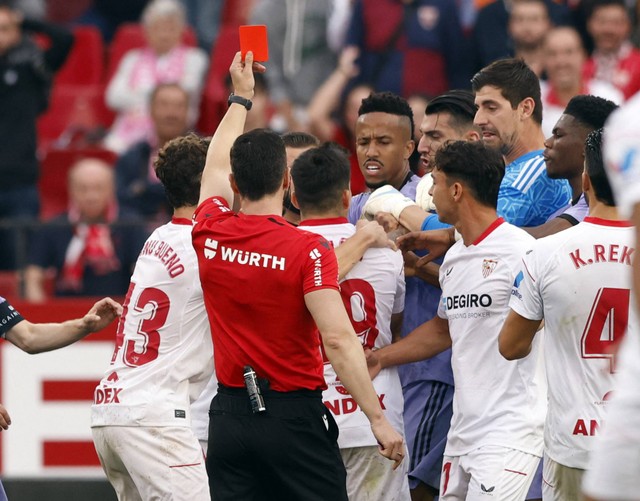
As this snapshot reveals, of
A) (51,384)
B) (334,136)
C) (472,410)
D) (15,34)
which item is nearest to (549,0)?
(334,136)

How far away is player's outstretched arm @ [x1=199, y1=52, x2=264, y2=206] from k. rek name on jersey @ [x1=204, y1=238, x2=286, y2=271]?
1.30 ft

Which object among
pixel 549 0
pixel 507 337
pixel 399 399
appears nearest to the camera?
pixel 507 337

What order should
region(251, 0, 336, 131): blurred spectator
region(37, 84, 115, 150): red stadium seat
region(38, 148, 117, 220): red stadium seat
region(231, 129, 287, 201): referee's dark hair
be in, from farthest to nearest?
region(37, 84, 115, 150): red stadium seat
region(251, 0, 336, 131): blurred spectator
region(38, 148, 117, 220): red stadium seat
region(231, 129, 287, 201): referee's dark hair

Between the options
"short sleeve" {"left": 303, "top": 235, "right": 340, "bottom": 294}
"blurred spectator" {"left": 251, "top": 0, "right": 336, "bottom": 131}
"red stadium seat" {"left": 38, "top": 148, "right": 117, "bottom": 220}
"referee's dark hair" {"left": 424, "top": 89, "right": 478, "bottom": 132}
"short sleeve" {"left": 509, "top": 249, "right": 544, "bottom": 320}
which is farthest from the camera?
"blurred spectator" {"left": 251, "top": 0, "right": 336, "bottom": 131}

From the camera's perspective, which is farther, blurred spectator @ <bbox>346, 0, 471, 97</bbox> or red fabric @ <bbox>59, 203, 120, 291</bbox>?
blurred spectator @ <bbox>346, 0, 471, 97</bbox>

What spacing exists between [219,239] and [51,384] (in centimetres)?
448

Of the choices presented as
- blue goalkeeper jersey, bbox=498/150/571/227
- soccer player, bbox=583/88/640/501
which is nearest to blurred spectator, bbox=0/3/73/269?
blue goalkeeper jersey, bbox=498/150/571/227

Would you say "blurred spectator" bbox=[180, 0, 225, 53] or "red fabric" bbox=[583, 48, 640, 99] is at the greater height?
"blurred spectator" bbox=[180, 0, 225, 53]

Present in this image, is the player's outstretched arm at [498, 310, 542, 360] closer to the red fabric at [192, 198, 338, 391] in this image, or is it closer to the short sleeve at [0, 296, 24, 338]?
the red fabric at [192, 198, 338, 391]

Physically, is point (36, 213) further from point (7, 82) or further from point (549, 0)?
point (549, 0)

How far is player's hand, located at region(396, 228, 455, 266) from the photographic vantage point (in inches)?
266

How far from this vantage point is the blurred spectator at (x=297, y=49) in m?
13.2

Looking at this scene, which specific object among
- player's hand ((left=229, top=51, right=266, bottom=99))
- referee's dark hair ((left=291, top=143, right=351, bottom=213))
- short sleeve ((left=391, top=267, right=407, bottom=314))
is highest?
player's hand ((left=229, top=51, right=266, bottom=99))

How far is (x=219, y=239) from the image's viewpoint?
612 cm
